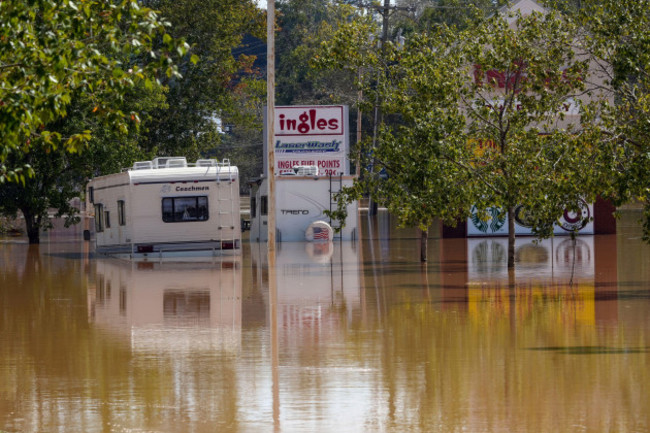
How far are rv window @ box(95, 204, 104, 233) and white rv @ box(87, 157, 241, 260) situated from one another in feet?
9.35

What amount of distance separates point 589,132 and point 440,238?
21294 mm

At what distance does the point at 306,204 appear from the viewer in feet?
135

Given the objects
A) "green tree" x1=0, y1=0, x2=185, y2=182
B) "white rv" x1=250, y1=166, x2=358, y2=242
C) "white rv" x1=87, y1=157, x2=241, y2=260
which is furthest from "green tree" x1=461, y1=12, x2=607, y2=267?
"white rv" x1=250, y1=166, x2=358, y2=242

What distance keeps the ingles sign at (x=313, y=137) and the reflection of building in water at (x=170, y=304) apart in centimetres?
1427

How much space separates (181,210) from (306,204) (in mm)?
10084

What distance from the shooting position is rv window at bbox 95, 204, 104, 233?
3497 centimetres

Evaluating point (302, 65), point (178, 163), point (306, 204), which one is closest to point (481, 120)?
point (178, 163)

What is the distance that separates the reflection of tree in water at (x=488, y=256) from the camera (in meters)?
26.8

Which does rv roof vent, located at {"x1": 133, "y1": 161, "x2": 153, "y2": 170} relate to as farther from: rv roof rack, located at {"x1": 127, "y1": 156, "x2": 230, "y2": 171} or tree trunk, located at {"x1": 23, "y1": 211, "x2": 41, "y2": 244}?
tree trunk, located at {"x1": 23, "y1": 211, "x2": 41, "y2": 244}

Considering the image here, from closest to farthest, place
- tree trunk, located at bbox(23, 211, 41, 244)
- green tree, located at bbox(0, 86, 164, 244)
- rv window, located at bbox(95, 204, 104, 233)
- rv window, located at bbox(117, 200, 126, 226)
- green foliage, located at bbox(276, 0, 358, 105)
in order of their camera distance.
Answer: rv window, located at bbox(117, 200, 126, 226) < rv window, located at bbox(95, 204, 104, 233) < green tree, located at bbox(0, 86, 164, 244) < tree trunk, located at bbox(23, 211, 41, 244) < green foliage, located at bbox(276, 0, 358, 105)

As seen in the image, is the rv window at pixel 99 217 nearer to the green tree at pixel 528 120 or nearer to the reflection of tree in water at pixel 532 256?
the reflection of tree in water at pixel 532 256

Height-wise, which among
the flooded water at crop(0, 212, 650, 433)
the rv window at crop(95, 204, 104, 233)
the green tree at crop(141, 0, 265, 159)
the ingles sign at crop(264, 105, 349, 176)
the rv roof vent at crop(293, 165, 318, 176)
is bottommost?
the flooded water at crop(0, 212, 650, 433)

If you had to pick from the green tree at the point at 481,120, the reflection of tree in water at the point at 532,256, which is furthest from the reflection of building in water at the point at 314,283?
the reflection of tree in water at the point at 532,256

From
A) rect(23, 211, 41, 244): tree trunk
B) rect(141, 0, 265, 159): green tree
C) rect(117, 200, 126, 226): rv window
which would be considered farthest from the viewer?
rect(141, 0, 265, 159): green tree
